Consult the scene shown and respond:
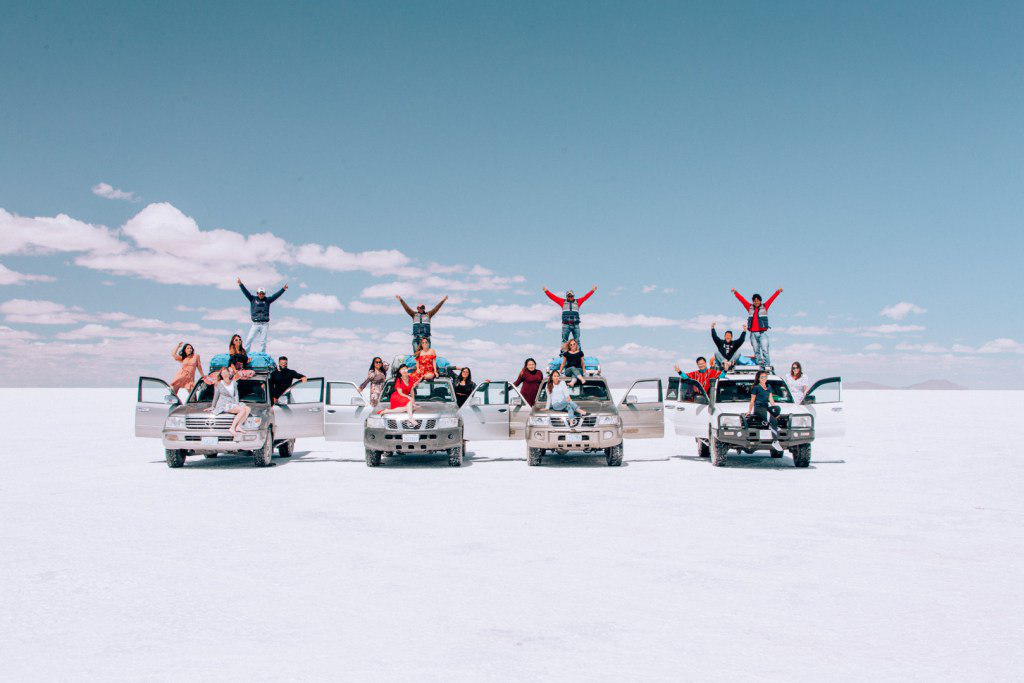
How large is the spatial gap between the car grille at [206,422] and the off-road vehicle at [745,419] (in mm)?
8174

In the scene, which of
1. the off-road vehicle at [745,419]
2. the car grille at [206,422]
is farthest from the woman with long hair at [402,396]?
the off-road vehicle at [745,419]

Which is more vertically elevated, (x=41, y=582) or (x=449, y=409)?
(x=449, y=409)

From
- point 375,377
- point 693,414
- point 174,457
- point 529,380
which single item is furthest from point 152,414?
point 693,414

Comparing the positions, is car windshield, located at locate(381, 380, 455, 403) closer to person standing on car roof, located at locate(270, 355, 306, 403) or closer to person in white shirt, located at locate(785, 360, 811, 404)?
person standing on car roof, located at locate(270, 355, 306, 403)

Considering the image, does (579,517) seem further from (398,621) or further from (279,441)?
(279,441)

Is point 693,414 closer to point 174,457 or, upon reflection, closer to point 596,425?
point 596,425

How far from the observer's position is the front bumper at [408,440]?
13508 millimetres

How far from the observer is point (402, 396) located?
1401 cm

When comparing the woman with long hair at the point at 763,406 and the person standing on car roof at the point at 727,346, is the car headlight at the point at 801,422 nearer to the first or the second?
the woman with long hair at the point at 763,406

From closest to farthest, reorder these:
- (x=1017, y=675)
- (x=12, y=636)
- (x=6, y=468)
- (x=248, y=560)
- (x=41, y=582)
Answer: (x=1017, y=675)
(x=12, y=636)
(x=41, y=582)
(x=248, y=560)
(x=6, y=468)

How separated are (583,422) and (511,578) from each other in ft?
25.9

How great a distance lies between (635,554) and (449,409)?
25.0 ft

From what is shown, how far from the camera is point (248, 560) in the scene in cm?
671

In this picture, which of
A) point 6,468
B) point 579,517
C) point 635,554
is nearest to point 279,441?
point 6,468
